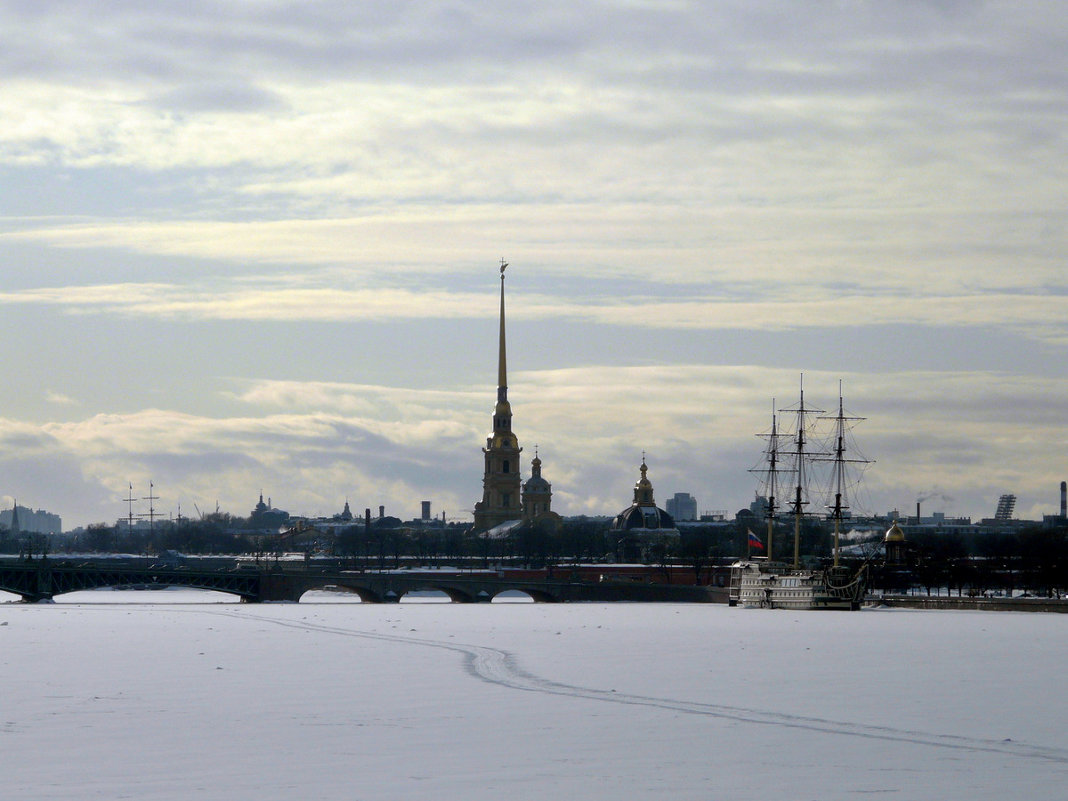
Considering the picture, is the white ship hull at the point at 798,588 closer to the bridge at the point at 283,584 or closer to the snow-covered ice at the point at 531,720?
the bridge at the point at 283,584

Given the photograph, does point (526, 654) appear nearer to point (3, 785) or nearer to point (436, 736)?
point (436, 736)

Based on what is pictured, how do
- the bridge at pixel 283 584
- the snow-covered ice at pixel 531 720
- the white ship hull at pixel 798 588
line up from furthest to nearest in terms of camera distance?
the bridge at pixel 283 584 < the white ship hull at pixel 798 588 < the snow-covered ice at pixel 531 720

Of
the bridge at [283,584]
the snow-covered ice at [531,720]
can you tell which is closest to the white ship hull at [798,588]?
the bridge at [283,584]

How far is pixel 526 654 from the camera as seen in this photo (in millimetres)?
49531

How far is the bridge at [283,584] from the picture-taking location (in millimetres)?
122562

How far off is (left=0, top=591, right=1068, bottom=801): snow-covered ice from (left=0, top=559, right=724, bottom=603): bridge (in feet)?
221

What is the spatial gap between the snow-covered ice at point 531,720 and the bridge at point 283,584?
67289 mm

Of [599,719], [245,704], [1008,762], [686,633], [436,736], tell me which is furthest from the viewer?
[686,633]

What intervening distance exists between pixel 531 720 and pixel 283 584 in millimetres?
104663

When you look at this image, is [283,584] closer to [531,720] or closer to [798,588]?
[798,588]

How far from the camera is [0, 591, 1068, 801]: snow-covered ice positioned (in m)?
22.0

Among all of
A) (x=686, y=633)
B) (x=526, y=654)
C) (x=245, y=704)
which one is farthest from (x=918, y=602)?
(x=245, y=704)

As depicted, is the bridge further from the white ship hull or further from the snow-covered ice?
the snow-covered ice

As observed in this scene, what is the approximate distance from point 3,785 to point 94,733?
220 inches
